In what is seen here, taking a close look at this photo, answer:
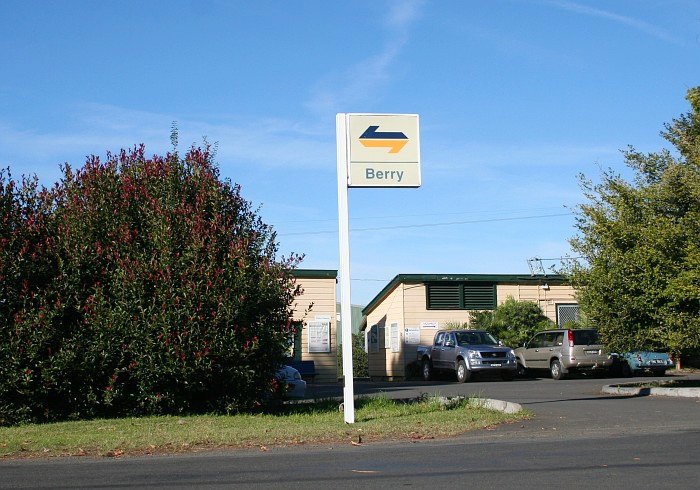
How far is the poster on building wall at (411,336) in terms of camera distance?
111ft

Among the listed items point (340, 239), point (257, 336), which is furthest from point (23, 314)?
point (340, 239)

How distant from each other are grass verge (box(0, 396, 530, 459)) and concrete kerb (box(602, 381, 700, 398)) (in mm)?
5613

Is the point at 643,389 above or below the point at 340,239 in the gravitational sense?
below

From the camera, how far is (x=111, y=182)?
15.1 meters

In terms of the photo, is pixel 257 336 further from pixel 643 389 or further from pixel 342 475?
pixel 643 389

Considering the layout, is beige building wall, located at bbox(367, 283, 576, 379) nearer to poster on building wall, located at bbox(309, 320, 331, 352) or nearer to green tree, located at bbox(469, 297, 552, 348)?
green tree, located at bbox(469, 297, 552, 348)

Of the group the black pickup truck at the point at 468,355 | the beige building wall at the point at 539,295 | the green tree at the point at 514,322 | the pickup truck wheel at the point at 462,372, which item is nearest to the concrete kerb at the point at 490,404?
the black pickup truck at the point at 468,355

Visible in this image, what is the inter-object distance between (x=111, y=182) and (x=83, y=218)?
0.84 meters

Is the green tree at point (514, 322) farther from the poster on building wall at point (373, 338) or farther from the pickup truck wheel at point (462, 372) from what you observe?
the poster on building wall at point (373, 338)

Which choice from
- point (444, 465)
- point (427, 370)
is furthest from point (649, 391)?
point (444, 465)

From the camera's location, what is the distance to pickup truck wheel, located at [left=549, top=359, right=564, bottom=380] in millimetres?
27930

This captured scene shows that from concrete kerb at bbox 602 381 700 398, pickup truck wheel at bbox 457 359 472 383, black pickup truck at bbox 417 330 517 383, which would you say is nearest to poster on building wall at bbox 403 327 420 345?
black pickup truck at bbox 417 330 517 383

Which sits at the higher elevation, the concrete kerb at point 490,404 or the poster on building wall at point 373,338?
the poster on building wall at point 373,338

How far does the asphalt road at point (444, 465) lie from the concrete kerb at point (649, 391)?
5.65 metres
